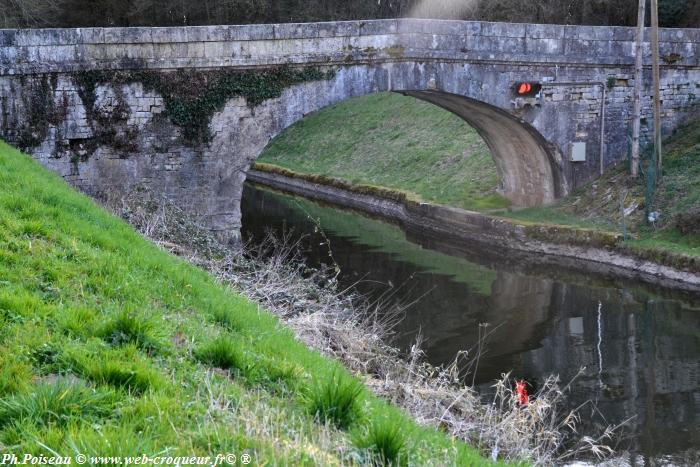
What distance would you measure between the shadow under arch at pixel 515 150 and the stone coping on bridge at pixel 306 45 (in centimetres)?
120

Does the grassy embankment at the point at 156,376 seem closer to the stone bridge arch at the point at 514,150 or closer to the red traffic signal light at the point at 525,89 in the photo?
the stone bridge arch at the point at 514,150

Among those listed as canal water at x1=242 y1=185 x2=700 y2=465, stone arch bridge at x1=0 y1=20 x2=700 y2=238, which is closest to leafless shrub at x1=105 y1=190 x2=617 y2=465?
canal water at x1=242 y1=185 x2=700 y2=465

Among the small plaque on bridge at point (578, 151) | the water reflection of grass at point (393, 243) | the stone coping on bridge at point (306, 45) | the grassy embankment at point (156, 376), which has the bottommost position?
the water reflection of grass at point (393, 243)

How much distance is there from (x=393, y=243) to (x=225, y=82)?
5620 mm

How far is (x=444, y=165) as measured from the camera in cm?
2348

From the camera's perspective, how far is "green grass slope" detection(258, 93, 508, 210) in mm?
21703

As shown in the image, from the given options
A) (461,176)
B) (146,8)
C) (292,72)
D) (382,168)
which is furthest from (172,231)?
(146,8)

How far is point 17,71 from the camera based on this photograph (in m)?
14.3

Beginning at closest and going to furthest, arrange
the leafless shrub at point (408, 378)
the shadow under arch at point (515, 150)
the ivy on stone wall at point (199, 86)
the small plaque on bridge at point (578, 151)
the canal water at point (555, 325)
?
the leafless shrub at point (408, 378), the canal water at point (555, 325), the ivy on stone wall at point (199, 86), the shadow under arch at point (515, 150), the small plaque on bridge at point (578, 151)

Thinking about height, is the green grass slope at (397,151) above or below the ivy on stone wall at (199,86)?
below

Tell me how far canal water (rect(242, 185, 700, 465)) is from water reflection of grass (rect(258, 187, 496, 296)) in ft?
0.13

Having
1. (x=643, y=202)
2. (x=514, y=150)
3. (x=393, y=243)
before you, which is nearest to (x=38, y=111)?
(x=393, y=243)

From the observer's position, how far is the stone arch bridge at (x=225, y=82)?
47.7ft

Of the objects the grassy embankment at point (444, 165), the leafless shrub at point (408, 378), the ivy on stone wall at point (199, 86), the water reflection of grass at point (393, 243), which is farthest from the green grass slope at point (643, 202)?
the ivy on stone wall at point (199, 86)
